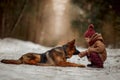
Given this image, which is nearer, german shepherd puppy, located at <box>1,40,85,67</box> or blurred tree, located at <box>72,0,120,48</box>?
german shepherd puppy, located at <box>1,40,85,67</box>

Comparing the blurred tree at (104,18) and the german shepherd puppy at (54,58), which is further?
the blurred tree at (104,18)

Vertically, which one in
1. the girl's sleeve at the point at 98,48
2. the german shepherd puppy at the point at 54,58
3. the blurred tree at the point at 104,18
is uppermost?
the blurred tree at the point at 104,18

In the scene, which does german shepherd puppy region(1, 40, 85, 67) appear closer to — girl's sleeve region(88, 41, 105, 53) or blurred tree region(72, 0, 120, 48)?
girl's sleeve region(88, 41, 105, 53)

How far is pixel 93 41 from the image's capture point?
750cm

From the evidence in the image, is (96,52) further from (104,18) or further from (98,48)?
(104,18)

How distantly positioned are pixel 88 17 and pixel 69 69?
12.9 m

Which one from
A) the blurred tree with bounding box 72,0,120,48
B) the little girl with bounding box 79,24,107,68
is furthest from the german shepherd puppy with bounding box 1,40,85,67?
the blurred tree with bounding box 72,0,120,48

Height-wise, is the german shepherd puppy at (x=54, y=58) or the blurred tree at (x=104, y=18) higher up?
the blurred tree at (x=104, y=18)

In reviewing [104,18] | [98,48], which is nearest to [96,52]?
[98,48]

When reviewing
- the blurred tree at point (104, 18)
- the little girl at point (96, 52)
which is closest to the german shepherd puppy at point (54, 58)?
the little girl at point (96, 52)

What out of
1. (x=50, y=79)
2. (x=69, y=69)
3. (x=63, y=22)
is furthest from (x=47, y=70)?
(x=63, y=22)

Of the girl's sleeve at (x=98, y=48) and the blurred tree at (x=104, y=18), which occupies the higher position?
the blurred tree at (x=104, y=18)

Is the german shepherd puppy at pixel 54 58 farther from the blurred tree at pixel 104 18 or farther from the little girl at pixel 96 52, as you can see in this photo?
the blurred tree at pixel 104 18

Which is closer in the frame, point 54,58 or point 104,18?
point 54,58
